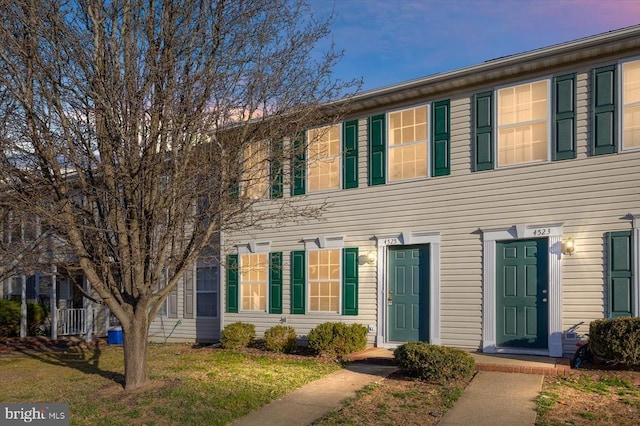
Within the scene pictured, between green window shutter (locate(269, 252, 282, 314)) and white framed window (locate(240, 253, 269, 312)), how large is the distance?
0.16m

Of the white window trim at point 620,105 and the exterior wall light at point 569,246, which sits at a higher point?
the white window trim at point 620,105

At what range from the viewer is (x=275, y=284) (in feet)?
42.8

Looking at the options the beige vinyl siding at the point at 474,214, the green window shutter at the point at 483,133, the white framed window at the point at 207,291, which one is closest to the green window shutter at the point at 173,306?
the white framed window at the point at 207,291

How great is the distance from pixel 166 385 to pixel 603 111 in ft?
25.5

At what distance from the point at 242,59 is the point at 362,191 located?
454 centimetres

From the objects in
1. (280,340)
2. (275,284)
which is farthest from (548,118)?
(275,284)

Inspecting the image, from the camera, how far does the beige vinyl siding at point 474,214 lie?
916 cm

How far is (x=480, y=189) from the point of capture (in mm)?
10375

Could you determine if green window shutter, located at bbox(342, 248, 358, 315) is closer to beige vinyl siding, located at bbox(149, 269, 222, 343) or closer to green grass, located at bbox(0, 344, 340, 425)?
green grass, located at bbox(0, 344, 340, 425)

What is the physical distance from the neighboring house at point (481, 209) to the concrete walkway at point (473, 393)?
1.10 metres

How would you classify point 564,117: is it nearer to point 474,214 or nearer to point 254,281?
point 474,214

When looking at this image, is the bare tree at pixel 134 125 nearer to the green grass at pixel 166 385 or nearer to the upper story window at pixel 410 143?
the green grass at pixel 166 385

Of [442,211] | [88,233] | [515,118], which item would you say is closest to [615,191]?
[515,118]

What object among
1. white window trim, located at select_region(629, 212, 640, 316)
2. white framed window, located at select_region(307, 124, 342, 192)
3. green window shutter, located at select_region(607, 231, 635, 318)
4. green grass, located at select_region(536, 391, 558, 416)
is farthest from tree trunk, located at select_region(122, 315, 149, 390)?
white window trim, located at select_region(629, 212, 640, 316)
